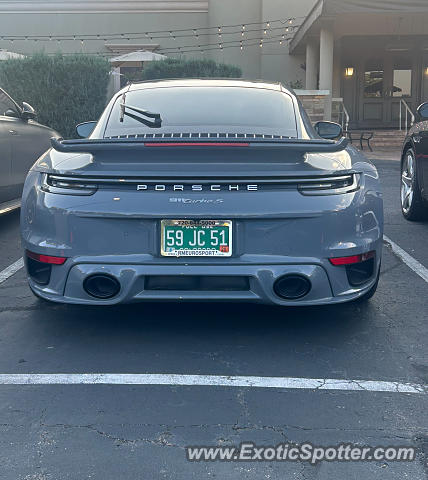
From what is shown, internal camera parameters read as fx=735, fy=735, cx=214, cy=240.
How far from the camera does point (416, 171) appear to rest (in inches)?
291

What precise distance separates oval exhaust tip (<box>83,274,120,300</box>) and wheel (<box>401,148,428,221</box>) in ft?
14.6

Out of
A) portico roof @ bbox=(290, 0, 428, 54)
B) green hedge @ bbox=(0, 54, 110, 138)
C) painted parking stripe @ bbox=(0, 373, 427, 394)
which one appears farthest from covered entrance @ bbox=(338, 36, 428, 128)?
painted parking stripe @ bbox=(0, 373, 427, 394)

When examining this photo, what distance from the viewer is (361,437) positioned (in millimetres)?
2891

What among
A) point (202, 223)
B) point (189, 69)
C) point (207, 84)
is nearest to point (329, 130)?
point (207, 84)

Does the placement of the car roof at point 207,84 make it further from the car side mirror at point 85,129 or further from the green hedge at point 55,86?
the green hedge at point 55,86

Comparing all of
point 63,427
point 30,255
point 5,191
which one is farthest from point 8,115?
point 63,427

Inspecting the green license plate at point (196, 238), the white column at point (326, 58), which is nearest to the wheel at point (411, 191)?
the green license plate at point (196, 238)

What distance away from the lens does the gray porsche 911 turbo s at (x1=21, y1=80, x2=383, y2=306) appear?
12.2 ft

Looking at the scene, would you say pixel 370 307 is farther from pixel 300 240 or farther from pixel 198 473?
pixel 198 473

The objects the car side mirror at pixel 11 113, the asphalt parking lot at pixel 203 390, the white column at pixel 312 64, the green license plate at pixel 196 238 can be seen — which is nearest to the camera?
the asphalt parking lot at pixel 203 390

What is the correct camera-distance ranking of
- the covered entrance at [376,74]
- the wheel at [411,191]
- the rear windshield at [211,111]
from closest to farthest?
the rear windshield at [211,111] → the wheel at [411,191] → the covered entrance at [376,74]

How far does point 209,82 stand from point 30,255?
196cm

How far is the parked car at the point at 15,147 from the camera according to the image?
23.5 feet

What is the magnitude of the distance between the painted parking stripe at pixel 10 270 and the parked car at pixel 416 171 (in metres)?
3.84
